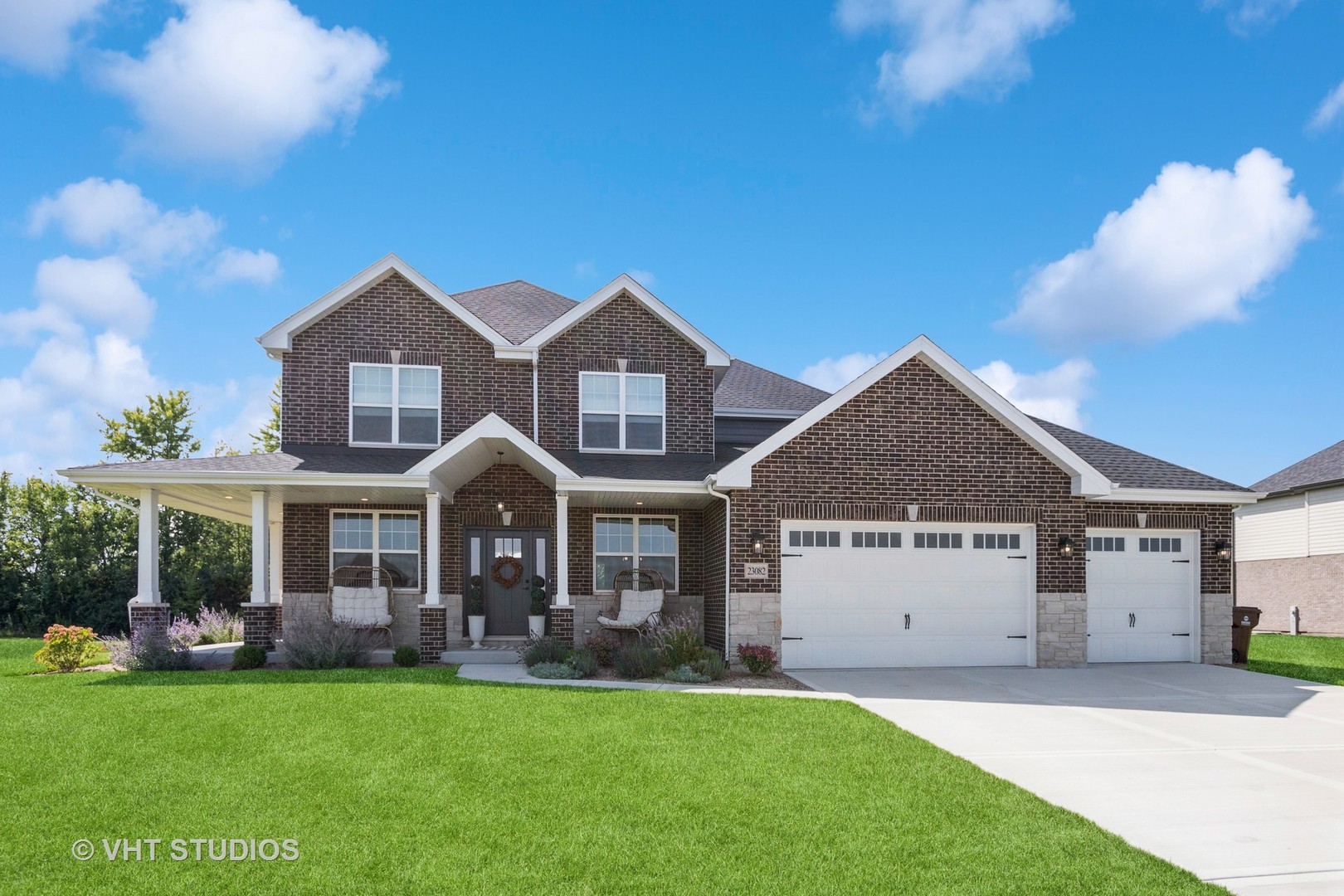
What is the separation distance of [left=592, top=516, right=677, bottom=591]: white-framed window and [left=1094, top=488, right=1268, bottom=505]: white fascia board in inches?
280

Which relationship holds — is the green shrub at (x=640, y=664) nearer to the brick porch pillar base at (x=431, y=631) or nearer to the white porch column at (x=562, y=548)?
the white porch column at (x=562, y=548)

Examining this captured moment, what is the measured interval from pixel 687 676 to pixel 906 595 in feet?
12.8

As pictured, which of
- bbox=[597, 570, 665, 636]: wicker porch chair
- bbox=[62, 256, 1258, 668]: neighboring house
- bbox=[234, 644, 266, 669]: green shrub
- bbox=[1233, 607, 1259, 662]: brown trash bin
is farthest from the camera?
bbox=[1233, 607, 1259, 662]: brown trash bin

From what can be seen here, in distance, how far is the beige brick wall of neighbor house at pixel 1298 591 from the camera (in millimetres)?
24719

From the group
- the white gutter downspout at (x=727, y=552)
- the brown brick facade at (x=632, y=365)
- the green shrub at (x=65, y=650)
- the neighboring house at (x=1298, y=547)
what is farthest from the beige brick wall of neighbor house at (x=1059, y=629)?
the neighboring house at (x=1298, y=547)

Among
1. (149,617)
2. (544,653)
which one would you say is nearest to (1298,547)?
(544,653)

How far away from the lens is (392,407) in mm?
16469

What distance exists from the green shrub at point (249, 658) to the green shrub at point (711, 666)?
6.18m

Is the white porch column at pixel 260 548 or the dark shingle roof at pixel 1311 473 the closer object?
the white porch column at pixel 260 548

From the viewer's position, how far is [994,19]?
15.0 metres

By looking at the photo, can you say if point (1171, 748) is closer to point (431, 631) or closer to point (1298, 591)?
point (431, 631)

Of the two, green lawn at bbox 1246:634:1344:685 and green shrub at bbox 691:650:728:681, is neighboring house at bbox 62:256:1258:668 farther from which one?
green lawn at bbox 1246:634:1344:685

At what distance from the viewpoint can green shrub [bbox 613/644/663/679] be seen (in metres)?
13.0

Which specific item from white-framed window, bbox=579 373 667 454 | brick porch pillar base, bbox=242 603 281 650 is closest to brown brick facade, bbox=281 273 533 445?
white-framed window, bbox=579 373 667 454
